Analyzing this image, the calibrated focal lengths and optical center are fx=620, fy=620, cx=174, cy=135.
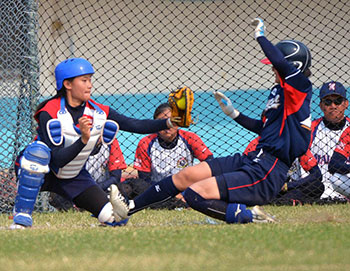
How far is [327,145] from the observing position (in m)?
6.89

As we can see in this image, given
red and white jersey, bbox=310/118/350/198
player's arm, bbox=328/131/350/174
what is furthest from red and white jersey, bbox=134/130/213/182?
player's arm, bbox=328/131/350/174

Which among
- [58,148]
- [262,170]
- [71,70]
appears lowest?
[262,170]

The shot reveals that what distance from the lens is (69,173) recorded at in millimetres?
4621

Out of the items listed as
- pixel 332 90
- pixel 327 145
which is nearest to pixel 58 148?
pixel 332 90

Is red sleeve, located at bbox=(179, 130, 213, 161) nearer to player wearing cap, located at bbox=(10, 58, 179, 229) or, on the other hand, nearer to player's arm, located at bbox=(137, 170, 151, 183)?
player's arm, located at bbox=(137, 170, 151, 183)

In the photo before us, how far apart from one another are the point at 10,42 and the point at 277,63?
3.34m

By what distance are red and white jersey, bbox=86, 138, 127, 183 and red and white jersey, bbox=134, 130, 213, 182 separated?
21 cm

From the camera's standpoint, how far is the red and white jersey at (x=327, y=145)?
22.1 feet

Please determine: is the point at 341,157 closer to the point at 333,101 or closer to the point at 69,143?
the point at 333,101

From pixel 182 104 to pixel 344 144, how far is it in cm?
287

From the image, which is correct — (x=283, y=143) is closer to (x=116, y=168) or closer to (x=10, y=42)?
(x=116, y=168)

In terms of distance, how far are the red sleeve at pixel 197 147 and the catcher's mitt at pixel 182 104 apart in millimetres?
2183

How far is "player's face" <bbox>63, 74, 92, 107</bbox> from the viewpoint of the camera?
466cm

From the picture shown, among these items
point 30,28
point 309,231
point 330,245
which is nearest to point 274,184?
point 309,231
